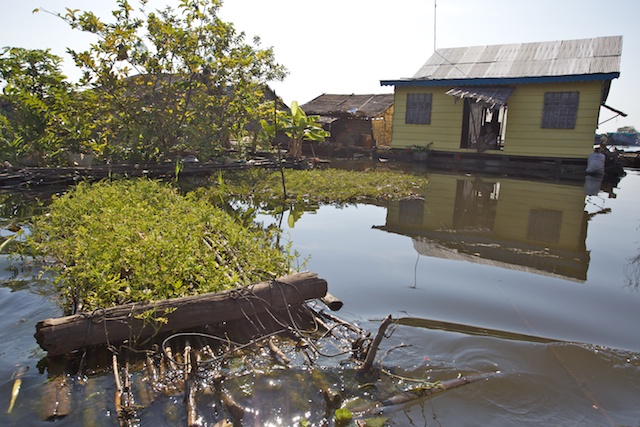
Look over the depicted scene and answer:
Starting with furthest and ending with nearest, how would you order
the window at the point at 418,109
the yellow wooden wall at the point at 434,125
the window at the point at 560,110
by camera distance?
the window at the point at 418,109 < the yellow wooden wall at the point at 434,125 < the window at the point at 560,110

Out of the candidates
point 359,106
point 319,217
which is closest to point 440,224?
point 319,217

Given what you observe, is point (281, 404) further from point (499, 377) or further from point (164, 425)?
point (499, 377)

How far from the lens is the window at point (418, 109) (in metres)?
19.5

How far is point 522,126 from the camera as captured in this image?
17625 millimetres

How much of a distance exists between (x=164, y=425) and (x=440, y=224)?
6.99 m

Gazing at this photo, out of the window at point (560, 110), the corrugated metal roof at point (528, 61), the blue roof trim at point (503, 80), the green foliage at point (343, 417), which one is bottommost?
the green foliage at point (343, 417)

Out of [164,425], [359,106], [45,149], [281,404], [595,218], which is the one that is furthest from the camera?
[359,106]

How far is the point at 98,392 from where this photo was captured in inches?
131

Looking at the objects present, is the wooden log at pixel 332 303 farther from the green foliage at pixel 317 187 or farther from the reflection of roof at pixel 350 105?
the reflection of roof at pixel 350 105

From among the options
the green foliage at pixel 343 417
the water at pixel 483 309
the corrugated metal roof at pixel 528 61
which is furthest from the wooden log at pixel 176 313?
the corrugated metal roof at pixel 528 61

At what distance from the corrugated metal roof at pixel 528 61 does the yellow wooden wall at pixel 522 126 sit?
0.54 meters

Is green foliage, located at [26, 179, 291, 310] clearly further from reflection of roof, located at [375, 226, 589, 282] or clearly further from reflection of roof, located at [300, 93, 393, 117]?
reflection of roof, located at [300, 93, 393, 117]

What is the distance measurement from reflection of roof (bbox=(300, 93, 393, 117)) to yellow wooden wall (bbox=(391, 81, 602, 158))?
142 inches

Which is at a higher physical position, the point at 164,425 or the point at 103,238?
the point at 103,238
